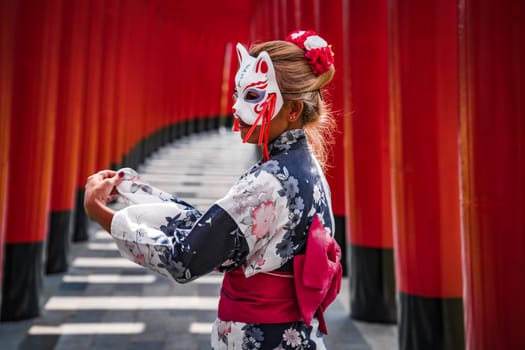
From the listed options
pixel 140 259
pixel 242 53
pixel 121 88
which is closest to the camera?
pixel 140 259

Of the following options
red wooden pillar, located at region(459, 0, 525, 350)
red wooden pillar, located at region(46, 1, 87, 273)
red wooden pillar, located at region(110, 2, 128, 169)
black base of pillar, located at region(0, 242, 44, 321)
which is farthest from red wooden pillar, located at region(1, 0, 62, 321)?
red wooden pillar, located at region(110, 2, 128, 169)

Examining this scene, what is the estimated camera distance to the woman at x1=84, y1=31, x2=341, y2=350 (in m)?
1.87

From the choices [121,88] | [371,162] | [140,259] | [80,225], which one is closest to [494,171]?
[140,259]

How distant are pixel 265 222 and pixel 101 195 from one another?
1.70ft

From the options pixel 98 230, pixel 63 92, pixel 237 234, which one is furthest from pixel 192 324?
pixel 98 230

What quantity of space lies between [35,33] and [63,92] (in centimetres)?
231

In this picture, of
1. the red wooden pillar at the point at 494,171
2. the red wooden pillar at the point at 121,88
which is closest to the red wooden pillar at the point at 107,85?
the red wooden pillar at the point at 121,88

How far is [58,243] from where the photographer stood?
7984mm

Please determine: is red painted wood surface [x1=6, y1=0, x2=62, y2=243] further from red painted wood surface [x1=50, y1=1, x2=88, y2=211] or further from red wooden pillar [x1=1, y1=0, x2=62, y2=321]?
red painted wood surface [x1=50, y1=1, x2=88, y2=211]

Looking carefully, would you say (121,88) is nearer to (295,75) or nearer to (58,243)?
(58,243)

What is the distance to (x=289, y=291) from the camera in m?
2.03

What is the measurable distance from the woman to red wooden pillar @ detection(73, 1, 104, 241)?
320 inches

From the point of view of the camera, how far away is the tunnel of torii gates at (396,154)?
2.92m

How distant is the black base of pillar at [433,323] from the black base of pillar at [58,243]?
15.5 ft
